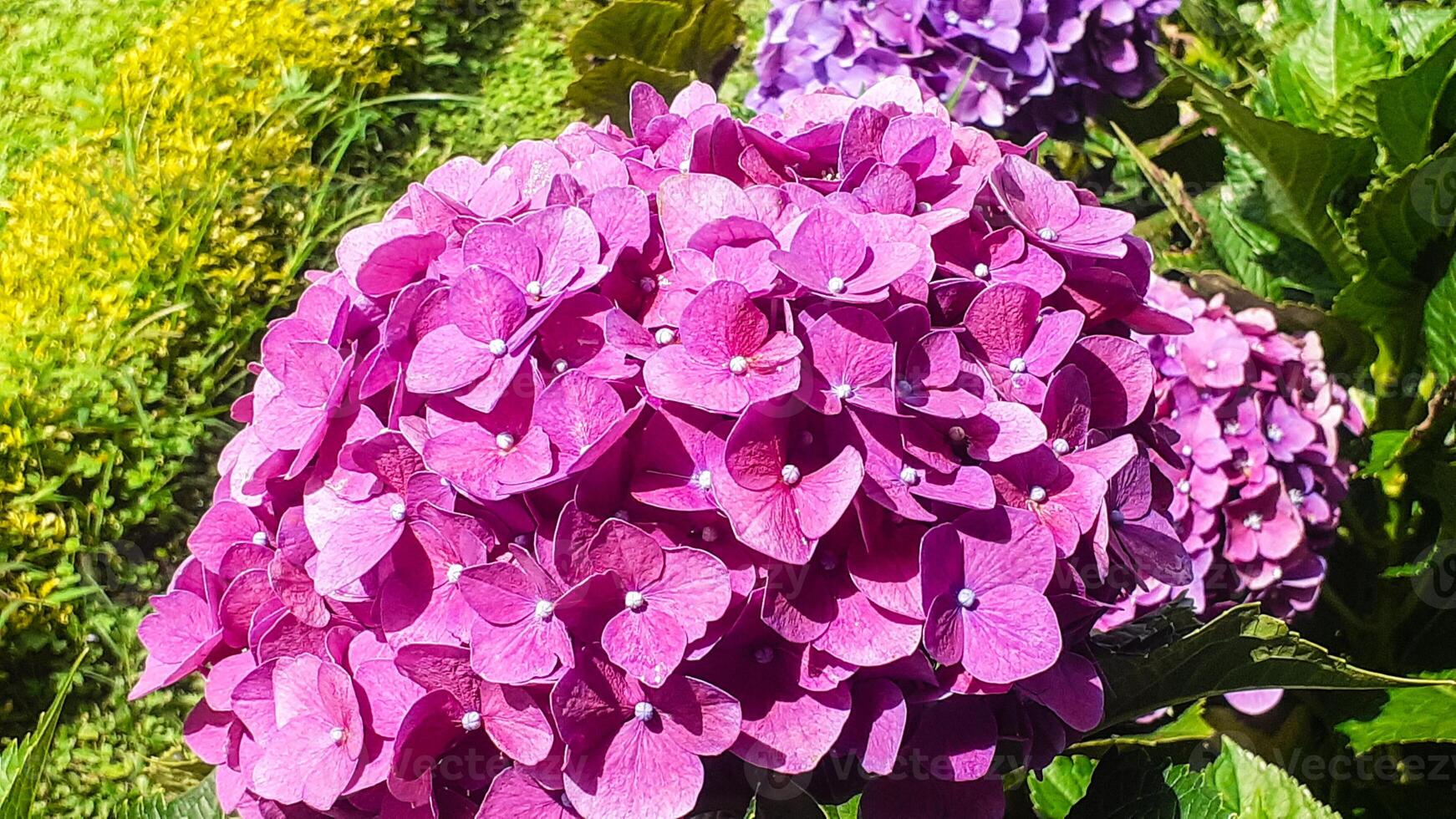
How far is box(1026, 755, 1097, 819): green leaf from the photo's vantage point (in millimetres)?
1201

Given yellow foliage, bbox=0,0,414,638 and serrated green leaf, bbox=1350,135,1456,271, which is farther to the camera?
yellow foliage, bbox=0,0,414,638

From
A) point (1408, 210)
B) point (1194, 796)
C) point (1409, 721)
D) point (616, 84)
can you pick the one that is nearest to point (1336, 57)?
point (1408, 210)

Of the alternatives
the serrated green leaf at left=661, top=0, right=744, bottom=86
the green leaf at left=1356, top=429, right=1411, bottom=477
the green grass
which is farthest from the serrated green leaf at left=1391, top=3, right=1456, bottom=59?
the green grass

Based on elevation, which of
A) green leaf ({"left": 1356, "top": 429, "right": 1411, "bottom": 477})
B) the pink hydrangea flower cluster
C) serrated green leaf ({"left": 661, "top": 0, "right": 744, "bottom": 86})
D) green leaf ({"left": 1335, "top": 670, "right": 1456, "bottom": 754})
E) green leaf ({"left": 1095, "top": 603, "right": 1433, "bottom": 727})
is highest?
the pink hydrangea flower cluster

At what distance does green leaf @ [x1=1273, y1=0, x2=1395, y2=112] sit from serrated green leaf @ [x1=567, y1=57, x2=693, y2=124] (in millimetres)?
943

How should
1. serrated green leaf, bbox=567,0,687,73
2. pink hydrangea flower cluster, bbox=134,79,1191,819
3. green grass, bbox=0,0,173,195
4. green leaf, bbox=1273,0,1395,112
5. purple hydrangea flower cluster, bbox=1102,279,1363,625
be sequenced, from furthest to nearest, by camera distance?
1. green grass, bbox=0,0,173,195
2. serrated green leaf, bbox=567,0,687,73
3. green leaf, bbox=1273,0,1395,112
4. purple hydrangea flower cluster, bbox=1102,279,1363,625
5. pink hydrangea flower cluster, bbox=134,79,1191,819

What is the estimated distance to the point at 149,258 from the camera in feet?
7.06

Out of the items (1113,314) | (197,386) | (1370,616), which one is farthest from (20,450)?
(1370,616)

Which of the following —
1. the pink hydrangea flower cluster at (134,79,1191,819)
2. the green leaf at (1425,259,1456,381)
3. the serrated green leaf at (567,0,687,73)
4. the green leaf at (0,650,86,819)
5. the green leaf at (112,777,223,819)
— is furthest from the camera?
the serrated green leaf at (567,0,687,73)

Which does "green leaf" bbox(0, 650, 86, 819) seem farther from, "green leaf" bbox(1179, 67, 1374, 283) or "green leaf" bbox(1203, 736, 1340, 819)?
"green leaf" bbox(1179, 67, 1374, 283)

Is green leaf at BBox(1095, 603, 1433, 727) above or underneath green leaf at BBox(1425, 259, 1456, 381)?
above

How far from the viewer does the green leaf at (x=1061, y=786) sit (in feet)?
3.94

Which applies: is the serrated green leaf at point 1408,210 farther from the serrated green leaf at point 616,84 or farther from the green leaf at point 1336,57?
the serrated green leaf at point 616,84

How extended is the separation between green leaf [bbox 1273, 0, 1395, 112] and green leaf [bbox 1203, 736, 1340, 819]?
1.07 m
